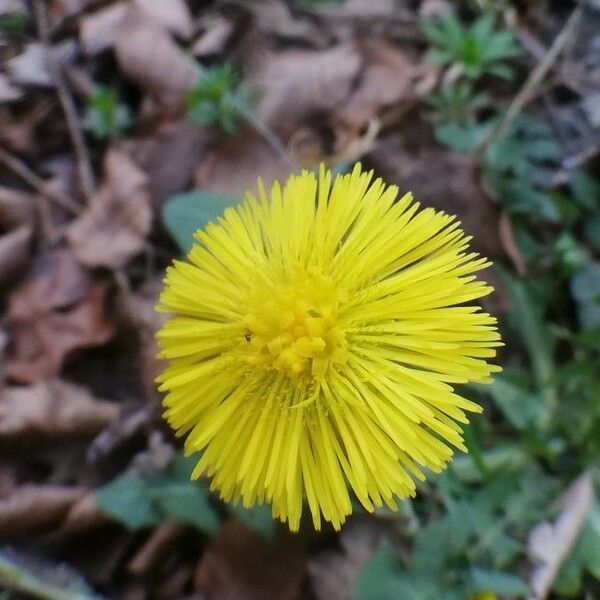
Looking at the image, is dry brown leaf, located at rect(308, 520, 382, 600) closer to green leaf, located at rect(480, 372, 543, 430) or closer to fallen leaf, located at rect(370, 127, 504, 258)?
green leaf, located at rect(480, 372, 543, 430)

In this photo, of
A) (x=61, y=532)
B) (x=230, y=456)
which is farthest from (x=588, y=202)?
(x=61, y=532)

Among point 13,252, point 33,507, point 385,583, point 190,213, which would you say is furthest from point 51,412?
point 385,583

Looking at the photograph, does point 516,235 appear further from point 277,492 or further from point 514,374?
point 277,492

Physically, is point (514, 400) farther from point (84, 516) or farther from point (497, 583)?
point (84, 516)

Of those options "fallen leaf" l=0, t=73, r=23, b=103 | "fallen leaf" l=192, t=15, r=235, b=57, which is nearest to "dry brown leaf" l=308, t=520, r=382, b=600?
"fallen leaf" l=192, t=15, r=235, b=57

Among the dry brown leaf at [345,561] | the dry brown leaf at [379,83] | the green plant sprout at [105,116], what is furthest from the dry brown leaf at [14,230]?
the dry brown leaf at [345,561]

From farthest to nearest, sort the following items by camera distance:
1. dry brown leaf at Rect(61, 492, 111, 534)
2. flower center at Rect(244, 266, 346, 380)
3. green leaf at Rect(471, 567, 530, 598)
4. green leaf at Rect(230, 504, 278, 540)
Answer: dry brown leaf at Rect(61, 492, 111, 534) → green leaf at Rect(230, 504, 278, 540) → green leaf at Rect(471, 567, 530, 598) → flower center at Rect(244, 266, 346, 380)
